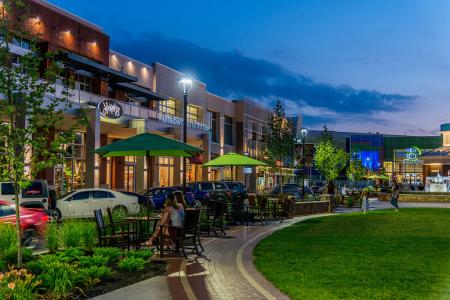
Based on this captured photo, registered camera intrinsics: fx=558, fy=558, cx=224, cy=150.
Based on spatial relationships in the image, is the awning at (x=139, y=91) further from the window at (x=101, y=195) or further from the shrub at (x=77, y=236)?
the shrub at (x=77, y=236)

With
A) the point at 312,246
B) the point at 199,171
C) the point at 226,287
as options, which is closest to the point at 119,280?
the point at 226,287

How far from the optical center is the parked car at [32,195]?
66.1ft

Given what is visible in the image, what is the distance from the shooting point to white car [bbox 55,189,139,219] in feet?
74.7

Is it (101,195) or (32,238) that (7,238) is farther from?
(101,195)

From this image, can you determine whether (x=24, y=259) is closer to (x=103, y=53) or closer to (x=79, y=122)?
(x=79, y=122)

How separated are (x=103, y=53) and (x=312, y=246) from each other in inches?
1242

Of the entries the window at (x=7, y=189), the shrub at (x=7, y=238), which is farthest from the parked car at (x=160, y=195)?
the shrub at (x=7, y=238)

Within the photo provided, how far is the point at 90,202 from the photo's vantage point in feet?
77.7

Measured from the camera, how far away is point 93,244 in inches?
452

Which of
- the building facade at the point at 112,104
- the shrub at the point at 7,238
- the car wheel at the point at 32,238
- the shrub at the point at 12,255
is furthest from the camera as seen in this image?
the building facade at the point at 112,104

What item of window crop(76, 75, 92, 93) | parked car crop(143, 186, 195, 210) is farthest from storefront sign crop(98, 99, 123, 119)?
parked car crop(143, 186, 195, 210)

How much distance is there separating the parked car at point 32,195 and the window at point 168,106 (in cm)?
3035

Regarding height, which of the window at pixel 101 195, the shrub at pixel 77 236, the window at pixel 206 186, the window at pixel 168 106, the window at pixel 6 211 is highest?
the window at pixel 168 106

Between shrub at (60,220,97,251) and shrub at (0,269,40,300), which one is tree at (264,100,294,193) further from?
shrub at (0,269,40,300)
